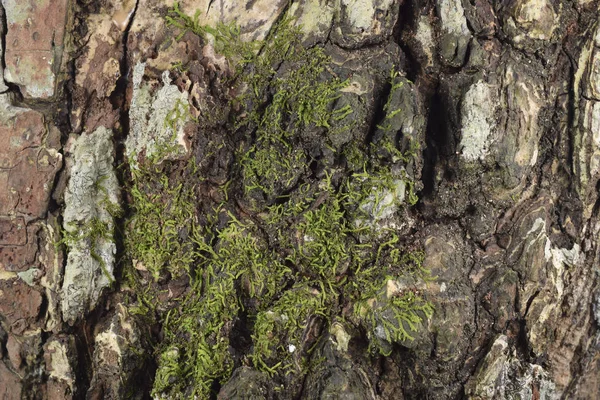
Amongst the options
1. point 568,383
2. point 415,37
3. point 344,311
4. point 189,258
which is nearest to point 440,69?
point 415,37

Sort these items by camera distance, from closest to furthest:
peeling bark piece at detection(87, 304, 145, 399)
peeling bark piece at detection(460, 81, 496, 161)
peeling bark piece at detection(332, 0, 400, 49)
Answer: peeling bark piece at detection(460, 81, 496, 161) → peeling bark piece at detection(332, 0, 400, 49) → peeling bark piece at detection(87, 304, 145, 399)

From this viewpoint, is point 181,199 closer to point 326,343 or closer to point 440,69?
point 326,343

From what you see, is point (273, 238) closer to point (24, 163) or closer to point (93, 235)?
point (93, 235)

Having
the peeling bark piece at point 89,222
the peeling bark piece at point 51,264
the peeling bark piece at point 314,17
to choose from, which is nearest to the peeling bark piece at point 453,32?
the peeling bark piece at point 314,17

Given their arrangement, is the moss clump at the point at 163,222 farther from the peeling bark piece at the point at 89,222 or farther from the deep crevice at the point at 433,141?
the deep crevice at the point at 433,141

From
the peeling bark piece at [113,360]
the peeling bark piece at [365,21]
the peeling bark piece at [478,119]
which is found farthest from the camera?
the peeling bark piece at [113,360]

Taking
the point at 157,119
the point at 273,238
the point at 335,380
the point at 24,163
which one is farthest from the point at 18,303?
the point at 335,380

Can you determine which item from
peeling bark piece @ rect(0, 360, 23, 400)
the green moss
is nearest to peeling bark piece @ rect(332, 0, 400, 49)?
the green moss

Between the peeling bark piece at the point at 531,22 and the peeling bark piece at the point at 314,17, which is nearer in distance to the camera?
the peeling bark piece at the point at 531,22

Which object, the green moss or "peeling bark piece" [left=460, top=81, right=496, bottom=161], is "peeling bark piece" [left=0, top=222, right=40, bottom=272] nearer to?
the green moss
